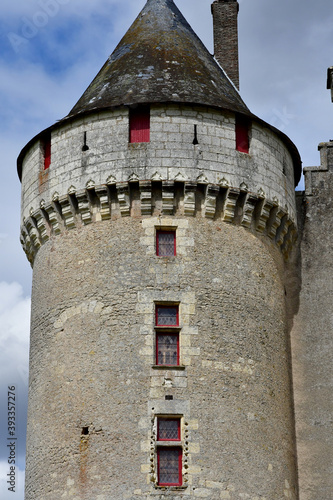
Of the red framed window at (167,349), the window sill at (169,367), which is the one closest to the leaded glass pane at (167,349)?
the red framed window at (167,349)

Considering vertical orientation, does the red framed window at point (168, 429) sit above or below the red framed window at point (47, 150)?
below

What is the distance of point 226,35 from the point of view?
2680cm

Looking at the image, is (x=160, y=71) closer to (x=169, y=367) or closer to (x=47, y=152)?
(x=47, y=152)

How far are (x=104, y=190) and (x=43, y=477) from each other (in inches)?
223

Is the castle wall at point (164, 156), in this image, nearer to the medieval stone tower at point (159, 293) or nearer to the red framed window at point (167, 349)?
the medieval stone tower at point (159, 293)

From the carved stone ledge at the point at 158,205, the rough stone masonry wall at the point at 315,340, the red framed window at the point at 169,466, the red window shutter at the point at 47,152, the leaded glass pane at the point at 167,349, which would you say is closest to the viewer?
the red framed window at the point at 169,466

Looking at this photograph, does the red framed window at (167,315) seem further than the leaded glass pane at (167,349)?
Yes

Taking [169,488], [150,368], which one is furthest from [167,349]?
[169,488]

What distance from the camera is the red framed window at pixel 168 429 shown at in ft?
64.3

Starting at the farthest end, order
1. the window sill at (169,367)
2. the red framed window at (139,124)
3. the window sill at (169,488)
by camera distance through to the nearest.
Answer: the red framed window at (139,124) → the window sill at (169,367) → the window sill at (169,488)

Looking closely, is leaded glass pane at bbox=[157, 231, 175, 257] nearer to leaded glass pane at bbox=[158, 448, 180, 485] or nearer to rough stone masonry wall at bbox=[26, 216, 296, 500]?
rough stone masonry wall at bbox=[26, 216, 296, 500]

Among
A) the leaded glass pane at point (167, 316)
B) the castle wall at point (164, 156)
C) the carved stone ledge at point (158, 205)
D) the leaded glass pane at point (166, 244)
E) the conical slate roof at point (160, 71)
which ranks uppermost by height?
the conical slate roof at point (160, 71)

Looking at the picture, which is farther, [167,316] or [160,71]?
[160,71]

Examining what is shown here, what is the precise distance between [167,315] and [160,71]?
5.57 meters
